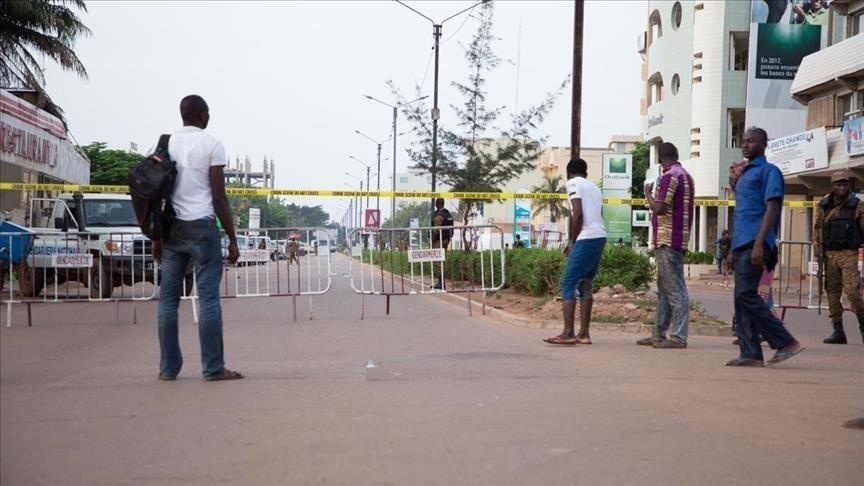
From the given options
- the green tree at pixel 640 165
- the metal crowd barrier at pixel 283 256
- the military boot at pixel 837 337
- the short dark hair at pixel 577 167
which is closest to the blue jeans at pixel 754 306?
the short dark hair at pixel 577 167

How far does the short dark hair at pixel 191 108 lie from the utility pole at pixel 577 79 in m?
9.35

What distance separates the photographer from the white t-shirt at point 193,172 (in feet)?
23.9

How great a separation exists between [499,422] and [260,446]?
1.36 meters

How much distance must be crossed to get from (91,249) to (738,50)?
1659 inches

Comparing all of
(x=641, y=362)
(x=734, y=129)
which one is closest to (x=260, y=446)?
(x=641, y=362)

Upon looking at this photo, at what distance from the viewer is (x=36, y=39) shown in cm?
3341

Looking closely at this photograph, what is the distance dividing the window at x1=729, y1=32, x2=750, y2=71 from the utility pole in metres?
35.5

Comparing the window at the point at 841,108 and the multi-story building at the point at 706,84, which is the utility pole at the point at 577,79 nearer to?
the window at the point at 841,108

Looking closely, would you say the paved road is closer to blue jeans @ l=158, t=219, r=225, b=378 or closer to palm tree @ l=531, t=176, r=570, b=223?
blue jeans @ l=158, t=219, r=225, b=378

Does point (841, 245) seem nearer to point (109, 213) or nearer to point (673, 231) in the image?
point (673, 231)

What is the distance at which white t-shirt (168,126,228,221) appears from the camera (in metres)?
7.28

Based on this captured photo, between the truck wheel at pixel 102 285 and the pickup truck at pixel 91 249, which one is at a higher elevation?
the pickup truck at pixel 91 249

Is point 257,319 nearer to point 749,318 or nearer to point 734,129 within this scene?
point 749,318

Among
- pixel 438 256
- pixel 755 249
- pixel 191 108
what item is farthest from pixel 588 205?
pixel 438 256
